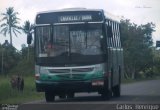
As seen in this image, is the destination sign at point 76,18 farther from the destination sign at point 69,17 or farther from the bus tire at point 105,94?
the bus tire at point 105,94

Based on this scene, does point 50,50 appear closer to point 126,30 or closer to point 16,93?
point 16,93

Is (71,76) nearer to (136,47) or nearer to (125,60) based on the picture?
(125,60)

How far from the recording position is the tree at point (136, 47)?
1702 inches

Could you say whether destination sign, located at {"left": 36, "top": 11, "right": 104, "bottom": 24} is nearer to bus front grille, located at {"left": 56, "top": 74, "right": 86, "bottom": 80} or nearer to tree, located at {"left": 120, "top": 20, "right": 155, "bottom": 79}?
bus front grille, located at {"left": 56, "top": 74, "right": 86, "bottom": 80}

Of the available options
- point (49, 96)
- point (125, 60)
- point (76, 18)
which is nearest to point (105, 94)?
point (49, 96)

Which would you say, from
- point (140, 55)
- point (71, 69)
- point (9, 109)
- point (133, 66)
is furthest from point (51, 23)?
point (140, 55)

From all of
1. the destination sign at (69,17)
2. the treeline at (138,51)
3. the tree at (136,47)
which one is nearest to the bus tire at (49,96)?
the destination sign at (69,17)

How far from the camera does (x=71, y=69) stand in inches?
848

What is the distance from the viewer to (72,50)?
70.8ft

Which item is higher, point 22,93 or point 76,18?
point 76,18

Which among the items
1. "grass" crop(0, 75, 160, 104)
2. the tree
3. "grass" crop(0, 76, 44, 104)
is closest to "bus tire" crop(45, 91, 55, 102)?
"grass" crop(0, 75, 160, 104)

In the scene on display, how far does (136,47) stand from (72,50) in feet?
101

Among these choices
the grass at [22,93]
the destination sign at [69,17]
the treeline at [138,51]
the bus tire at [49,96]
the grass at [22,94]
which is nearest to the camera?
the destination sign at [69,17]

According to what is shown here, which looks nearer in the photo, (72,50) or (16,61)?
(72,50)
